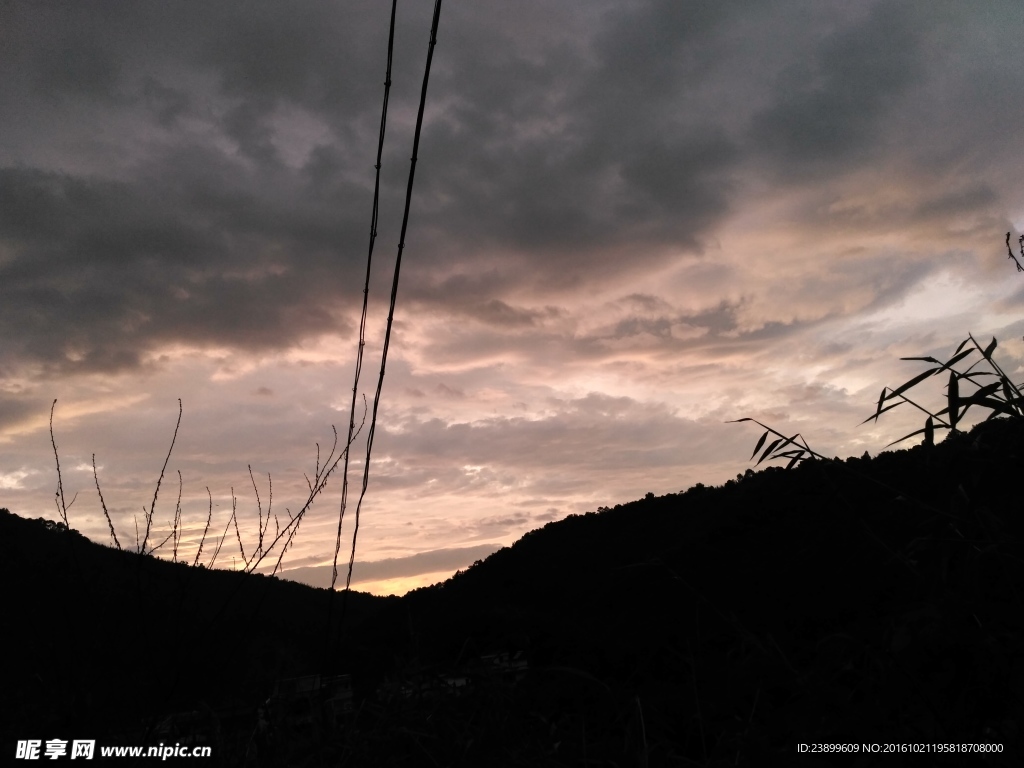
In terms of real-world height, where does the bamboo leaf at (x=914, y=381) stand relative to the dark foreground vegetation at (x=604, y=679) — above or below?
above

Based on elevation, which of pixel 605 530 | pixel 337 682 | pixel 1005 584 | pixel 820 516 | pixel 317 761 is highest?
pixel 605 530

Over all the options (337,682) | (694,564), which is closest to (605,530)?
(694,564)

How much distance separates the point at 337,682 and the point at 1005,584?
2.57 meters

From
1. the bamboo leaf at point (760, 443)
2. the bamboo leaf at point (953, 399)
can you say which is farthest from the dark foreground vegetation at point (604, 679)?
the bamboo leaf at point (760, 443)

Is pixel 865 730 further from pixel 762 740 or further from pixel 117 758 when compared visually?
pixel 117 758

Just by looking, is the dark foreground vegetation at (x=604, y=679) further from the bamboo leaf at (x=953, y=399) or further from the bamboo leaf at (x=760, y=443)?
the bamboo leaf at (x=760, y=443)

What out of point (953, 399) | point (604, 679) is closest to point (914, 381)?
point (953, 399)

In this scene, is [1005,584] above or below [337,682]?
above

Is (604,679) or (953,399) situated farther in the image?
(604,679)

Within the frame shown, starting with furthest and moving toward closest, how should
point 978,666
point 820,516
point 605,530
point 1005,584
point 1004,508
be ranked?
point 605,530
point 1004,508
point 820,516
point 1005,584
point 978,666

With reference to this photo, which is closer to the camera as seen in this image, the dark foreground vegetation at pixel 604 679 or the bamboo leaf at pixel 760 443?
the dark foreground vegetation at pixel 604 679

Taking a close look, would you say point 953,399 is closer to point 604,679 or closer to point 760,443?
point 760,443

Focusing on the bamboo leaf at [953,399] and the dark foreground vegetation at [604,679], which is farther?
the bamboo leaf at [953,399]

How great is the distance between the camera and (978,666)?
1.82 metres
